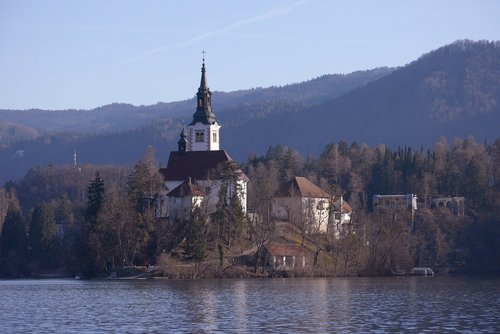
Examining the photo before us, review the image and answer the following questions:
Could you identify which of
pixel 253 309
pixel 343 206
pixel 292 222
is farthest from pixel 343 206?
pixel 253 309

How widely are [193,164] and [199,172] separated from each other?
5.45 ft

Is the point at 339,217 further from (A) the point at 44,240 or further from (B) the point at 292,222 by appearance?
(A) the point at 44,240

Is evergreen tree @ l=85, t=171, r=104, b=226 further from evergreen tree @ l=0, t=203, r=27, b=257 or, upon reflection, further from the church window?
the church window

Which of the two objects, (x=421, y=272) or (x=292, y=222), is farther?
(x=292, y=222)

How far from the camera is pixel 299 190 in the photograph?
11806 centimetres

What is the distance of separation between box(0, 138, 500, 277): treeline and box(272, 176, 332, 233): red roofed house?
187cm

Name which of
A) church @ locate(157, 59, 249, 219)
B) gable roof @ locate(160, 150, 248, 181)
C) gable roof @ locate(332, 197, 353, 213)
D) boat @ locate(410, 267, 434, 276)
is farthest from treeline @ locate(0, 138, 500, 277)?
gable roof @ locate(160, 150, 248, 181)

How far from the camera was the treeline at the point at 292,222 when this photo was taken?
98.8 metres

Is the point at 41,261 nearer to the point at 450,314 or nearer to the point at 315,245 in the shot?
the point at 315,245

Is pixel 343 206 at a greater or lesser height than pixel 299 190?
Answer: lesser

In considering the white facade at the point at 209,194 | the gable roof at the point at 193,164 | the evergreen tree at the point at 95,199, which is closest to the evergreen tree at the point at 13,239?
the gable roof at the point at 193,164

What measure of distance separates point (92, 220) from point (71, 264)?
6.13 meters

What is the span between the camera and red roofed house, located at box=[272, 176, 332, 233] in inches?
4305

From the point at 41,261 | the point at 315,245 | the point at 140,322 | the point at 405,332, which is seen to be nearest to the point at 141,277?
the point at 315,245
